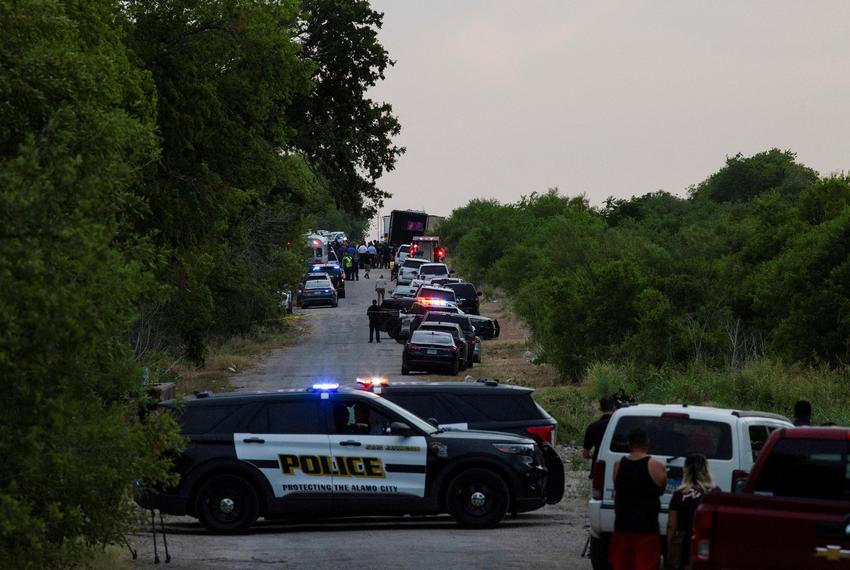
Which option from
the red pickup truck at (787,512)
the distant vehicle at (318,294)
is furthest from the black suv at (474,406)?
the distant vehicle at (318,294)

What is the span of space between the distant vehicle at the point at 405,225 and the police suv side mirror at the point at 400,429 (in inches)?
3431

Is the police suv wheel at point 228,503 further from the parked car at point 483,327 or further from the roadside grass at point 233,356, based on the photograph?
the parked car at point 483,327

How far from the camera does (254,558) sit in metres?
15.0

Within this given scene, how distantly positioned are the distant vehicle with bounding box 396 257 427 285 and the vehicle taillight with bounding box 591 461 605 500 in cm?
6055

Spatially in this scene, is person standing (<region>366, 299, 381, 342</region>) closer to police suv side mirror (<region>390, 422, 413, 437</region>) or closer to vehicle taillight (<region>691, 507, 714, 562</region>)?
police suv side mirror (<region>390, 422, 413, 437</region>)

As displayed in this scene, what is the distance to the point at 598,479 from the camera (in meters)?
13.4

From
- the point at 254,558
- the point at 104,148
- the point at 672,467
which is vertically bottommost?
the point at 254,558

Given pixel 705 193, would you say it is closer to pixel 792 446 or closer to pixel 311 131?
pixel 311 131

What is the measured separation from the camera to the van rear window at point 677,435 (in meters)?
13.3

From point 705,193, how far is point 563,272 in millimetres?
70179

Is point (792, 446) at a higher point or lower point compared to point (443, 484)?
higher

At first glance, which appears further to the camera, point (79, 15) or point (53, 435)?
point (79, 15)

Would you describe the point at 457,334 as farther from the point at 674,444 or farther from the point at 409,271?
the point at 409,271

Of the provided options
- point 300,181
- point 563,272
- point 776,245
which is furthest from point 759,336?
point 563,272
